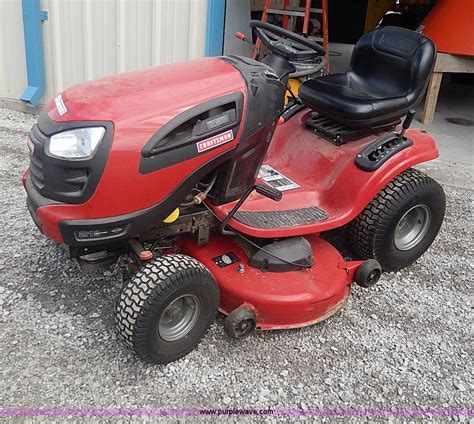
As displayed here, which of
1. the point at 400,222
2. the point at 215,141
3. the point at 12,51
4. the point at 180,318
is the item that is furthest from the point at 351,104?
the point at 12,51

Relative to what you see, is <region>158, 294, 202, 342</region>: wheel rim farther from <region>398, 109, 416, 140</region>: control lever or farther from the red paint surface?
the red paint surface

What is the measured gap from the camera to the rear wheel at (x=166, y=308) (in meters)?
1.90

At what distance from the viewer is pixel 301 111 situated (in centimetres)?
303

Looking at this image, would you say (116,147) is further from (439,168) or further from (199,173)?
(439,168)

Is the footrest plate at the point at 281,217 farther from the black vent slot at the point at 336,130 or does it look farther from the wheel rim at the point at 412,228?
the wheel rim at the point at 412,228

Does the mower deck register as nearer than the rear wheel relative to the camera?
No

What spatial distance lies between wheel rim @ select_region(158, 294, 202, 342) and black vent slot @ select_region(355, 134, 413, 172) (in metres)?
1.08

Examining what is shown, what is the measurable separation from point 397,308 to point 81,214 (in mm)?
1600

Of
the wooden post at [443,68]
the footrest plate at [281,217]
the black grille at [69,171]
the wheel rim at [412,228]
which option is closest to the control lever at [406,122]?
the wheel rim at [412,228]

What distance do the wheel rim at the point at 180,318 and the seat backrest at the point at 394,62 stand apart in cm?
155

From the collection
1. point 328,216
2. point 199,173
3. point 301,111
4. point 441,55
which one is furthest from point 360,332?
point 441,55

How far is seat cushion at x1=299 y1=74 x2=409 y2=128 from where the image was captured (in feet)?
8.57

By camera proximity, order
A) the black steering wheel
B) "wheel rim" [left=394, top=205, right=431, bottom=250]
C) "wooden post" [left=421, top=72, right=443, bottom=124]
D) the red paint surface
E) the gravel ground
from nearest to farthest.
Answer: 1. the gravel ground
2. the black steering wheel
3. "wheel rim" [left=394, top=205, right=431, bottom=250]
4. the red paint surface
5. "wooden post" [left=421, top=72, right=443, bottom=124]

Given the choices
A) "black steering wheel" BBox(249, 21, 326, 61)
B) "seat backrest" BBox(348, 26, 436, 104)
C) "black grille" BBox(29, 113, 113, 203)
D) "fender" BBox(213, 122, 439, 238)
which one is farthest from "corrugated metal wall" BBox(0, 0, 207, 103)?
"black grille" BBox(29, 113, 113, 203)
